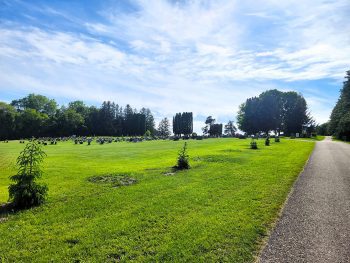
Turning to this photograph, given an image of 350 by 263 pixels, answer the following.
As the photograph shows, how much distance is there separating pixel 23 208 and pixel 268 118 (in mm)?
93070

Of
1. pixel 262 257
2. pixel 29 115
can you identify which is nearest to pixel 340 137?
pixel 262 257

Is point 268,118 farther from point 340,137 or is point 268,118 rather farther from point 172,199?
point 172,199

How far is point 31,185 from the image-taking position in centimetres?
941

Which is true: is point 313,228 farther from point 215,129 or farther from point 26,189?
point 215,129

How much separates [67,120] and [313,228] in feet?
357

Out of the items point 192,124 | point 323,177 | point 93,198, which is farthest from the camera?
point 192,124

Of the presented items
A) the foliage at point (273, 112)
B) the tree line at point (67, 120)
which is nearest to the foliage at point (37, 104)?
the tree line at point (67, 120)

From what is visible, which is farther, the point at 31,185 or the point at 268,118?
the point at 268,118

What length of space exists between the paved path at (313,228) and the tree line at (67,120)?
304ft

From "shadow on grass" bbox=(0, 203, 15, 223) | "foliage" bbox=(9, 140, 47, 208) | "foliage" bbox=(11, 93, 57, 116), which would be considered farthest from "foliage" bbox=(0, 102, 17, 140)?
"foliage" bbox=(9, 140, 47, 208)

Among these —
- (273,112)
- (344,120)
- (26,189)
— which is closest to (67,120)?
(273,112)

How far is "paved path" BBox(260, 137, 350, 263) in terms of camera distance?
610 cm

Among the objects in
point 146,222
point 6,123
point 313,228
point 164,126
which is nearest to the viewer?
point 313,228

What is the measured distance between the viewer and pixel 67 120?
10681cm
